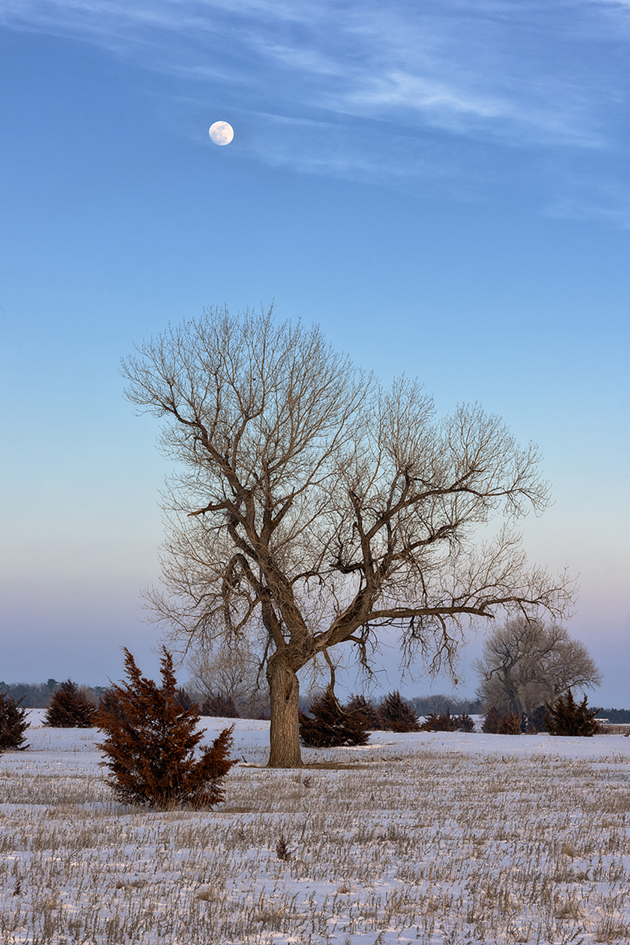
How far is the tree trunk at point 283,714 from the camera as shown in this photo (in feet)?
69.8

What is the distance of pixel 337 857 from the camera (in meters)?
7.27

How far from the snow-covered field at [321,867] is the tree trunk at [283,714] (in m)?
7.37

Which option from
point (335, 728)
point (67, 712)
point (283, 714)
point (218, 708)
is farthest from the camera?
point (218, 708)

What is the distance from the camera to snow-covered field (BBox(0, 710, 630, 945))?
5.10 meters

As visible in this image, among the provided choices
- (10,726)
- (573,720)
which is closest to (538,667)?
(573,720)

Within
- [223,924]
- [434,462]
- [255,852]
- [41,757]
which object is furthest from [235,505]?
[223,924]

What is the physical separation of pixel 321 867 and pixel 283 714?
14997 millimetres

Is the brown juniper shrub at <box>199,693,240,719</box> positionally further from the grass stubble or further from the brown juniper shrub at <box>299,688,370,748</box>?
the grass stubble

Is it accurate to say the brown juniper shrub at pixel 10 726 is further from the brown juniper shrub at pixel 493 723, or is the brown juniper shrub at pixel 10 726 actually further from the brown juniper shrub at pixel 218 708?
the brown juniper shrub at pixel 493 723

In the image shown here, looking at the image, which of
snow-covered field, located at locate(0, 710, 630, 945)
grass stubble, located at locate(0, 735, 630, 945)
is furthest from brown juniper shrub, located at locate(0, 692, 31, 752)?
grass stubble, located at locate(0, 735, 630, 945)

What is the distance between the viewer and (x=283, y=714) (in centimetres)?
2150

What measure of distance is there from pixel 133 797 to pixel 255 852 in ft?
13.7

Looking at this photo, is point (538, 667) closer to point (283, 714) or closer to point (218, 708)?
point (218, 708)

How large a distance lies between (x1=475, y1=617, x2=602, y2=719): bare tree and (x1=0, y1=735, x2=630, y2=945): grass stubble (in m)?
58.3
